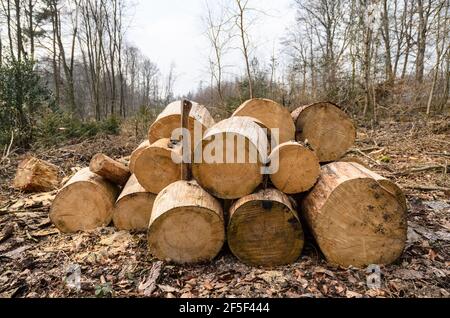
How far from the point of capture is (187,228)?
2.68 m

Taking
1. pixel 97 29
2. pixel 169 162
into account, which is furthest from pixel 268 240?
pixel 97 29

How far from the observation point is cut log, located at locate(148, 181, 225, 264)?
2.65m

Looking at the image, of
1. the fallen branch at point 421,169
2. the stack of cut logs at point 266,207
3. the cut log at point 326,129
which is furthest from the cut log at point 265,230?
the fallen branch at point 421,169

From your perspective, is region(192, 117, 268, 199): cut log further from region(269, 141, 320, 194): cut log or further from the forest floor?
the forest floor

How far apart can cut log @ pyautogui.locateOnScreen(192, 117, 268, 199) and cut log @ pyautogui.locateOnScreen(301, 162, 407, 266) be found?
633 millimetres

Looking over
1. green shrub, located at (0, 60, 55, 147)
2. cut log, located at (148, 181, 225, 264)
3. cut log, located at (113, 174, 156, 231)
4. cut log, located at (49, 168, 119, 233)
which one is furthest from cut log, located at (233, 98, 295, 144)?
green shrub, located at (0, 60, 55, 147)

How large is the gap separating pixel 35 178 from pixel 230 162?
12.0 ft

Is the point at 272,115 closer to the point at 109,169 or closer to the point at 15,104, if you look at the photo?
the point at 109,169

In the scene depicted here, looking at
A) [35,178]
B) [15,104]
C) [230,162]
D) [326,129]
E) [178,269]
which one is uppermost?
[15,104]

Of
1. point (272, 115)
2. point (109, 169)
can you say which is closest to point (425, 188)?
point (272, 115)

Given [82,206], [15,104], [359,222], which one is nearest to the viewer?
[359,222]

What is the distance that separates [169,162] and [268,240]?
4.06ft

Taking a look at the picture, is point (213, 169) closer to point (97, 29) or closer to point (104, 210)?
point (104, 210)

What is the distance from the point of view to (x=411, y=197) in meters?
4.13
